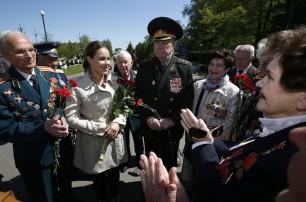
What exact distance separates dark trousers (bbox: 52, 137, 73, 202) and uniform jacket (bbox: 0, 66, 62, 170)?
397 millimetres

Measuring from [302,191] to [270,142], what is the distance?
2.72 feet

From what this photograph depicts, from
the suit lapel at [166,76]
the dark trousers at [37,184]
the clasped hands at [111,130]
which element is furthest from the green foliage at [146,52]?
the dark trousers at [37,184]

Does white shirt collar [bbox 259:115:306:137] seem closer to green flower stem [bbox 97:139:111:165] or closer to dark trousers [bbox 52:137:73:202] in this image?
green flower stem [bbox 97:139:111:165]

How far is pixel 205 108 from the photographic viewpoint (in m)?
2.84

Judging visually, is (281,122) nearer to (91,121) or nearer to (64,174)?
(91,121)

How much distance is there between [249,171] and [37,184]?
2105 mm

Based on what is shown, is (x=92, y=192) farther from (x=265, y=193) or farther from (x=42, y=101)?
(x=265, y=193)

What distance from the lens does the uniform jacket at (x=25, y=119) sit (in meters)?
2.11

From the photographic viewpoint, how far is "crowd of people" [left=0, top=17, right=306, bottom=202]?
1.13 metres

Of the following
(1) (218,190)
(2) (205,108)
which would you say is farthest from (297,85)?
(2) (205,108)

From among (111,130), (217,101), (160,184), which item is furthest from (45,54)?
(160,184)

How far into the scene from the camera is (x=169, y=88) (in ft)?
9.89

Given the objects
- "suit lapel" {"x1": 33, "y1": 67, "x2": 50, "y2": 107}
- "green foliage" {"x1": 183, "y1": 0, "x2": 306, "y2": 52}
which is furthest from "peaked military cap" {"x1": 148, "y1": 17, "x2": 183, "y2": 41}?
"green foliage" {"x1": 183, "y1": 0, "x2": 306, "y2": 52}

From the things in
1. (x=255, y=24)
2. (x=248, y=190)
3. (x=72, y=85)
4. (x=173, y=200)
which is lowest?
(x=173, y=200)
